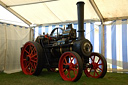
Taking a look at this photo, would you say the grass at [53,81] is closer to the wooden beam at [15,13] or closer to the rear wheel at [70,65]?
the rear wheel at [70,65]

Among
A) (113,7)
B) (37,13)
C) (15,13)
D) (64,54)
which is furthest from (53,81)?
(15,13)

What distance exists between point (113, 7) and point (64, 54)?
225 centimetres

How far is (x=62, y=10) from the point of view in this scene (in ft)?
17.1

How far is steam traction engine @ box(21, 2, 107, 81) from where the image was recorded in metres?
3.54

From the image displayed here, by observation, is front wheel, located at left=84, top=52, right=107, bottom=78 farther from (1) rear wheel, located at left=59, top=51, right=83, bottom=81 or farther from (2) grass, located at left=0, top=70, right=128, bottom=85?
(1) rear wheel, located at left=59, top=51, right=83, bottom=81

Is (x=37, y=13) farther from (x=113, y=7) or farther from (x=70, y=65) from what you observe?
(x=70, y=65)

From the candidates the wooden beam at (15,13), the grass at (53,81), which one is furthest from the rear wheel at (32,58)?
the wooden beam at (15,13)

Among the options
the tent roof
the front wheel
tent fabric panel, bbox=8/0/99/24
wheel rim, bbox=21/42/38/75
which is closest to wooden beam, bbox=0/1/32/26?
the tent roof

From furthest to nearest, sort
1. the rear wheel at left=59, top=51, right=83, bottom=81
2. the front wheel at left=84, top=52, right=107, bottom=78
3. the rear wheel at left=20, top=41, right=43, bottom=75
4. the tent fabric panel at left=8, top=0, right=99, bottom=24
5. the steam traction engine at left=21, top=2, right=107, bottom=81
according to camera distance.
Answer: the tent fabric panel at left=8, top=0, right=99, bottom=24 < the rear wheel at left=20, top=41, right=43, bottom=75 < the front wheel at left=84, top=52, right=107, bottom=78 < the steam traction engine at left=21, top=2, right=107, bottom=81 < the rear wheel at left=59, top=51, right=83, bottom=81

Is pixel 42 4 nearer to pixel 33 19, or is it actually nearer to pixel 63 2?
pixel 63 2

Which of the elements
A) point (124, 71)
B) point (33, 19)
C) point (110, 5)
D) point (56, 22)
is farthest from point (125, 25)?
point (33, 19)

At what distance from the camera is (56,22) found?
234 inches

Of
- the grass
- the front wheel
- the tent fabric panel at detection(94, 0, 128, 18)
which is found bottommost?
the grass

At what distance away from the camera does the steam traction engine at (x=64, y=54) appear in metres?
3.54
